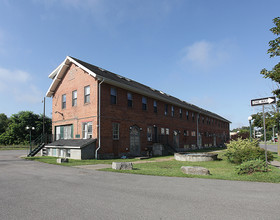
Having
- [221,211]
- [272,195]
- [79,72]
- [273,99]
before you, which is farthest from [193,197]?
[79,72]

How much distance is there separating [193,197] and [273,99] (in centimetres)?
656

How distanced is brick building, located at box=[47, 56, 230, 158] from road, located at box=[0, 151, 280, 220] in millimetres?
10907

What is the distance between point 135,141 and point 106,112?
503cm

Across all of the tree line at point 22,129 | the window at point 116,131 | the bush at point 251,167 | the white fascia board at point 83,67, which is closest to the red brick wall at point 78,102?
the white fascia board at point 83,67

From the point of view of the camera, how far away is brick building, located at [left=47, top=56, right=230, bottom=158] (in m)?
18.5

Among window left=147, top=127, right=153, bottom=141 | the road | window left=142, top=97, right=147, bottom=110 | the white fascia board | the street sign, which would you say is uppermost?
the white fascia board

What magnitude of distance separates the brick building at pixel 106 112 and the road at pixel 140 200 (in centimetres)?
1091

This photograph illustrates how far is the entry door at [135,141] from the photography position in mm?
21297

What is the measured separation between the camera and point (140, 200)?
5.44 m

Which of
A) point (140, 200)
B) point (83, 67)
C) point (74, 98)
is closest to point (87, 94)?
point (74, 98)

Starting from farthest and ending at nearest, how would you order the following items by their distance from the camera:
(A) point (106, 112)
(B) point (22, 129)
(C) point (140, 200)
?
(B) point (22, 129)
(A) point (106, 112)
(C) point (140, 200)

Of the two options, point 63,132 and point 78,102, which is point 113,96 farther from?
point 63,132

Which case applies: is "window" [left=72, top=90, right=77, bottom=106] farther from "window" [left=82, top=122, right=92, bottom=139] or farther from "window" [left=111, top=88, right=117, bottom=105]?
"window" [left=111, top=88, right=117, bottom=105]

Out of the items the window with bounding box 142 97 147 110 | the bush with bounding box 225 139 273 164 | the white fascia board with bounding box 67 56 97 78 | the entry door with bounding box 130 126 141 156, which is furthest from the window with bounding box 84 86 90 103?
the bush with bounding box 225 139 273 164
